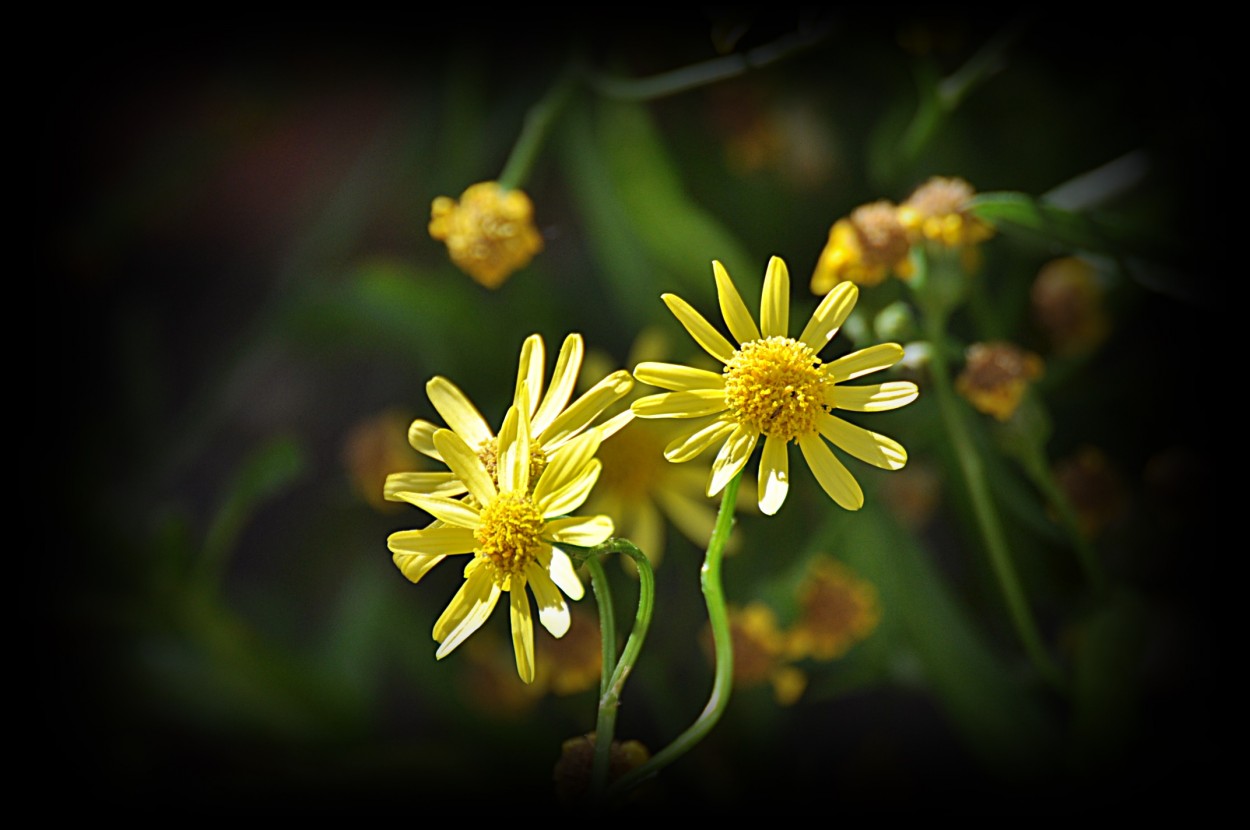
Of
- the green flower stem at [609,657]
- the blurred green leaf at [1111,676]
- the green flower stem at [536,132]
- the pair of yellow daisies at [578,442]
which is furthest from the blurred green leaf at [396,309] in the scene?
the blurred green leaf at [1111,676]

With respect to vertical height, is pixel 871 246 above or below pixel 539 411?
above

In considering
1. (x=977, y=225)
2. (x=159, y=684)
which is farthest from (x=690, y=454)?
(x=159, y=684)

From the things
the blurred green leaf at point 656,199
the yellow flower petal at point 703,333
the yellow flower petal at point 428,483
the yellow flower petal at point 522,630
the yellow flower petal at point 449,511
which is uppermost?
the blurred green leaf at point 656,199

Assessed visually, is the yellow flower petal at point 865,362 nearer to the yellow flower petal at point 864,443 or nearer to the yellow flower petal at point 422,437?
the yellow flower petal at point 864,443

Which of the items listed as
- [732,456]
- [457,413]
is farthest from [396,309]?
[732,456]

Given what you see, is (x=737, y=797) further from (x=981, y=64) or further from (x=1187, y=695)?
(x=981, y=64)

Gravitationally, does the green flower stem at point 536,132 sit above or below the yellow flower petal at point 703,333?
above

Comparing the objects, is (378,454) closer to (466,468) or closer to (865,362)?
(466,468)

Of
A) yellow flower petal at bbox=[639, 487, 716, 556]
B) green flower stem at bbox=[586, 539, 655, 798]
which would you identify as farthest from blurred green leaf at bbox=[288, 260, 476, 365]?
green flower stem at bbox=[586, 539, 655, 798]
